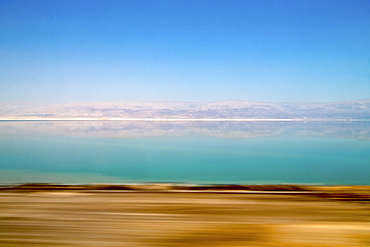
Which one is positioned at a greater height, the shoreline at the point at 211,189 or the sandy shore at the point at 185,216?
the shoreline at the point at 211,189

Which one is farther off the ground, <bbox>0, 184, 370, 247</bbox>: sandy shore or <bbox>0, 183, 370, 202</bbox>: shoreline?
<bbox>0, 183, 370, 202</bbox>: shoreline

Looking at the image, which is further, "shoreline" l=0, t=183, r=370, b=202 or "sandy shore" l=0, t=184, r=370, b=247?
"shoreline" l=0, t=183, r=370, b=202

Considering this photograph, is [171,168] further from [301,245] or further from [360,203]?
[301,245]

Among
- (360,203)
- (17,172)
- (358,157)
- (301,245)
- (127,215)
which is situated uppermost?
(358,157)

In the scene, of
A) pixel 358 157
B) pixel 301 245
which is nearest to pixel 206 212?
pixel 301 245

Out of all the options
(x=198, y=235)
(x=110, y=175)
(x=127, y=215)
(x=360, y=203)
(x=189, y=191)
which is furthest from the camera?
(x=110, y=175)

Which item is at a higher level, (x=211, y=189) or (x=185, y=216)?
(x=211, y=189)

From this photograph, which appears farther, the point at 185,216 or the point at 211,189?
the point at 211,189

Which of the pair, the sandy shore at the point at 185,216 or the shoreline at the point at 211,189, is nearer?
the sandy shore at the point at 185,216
